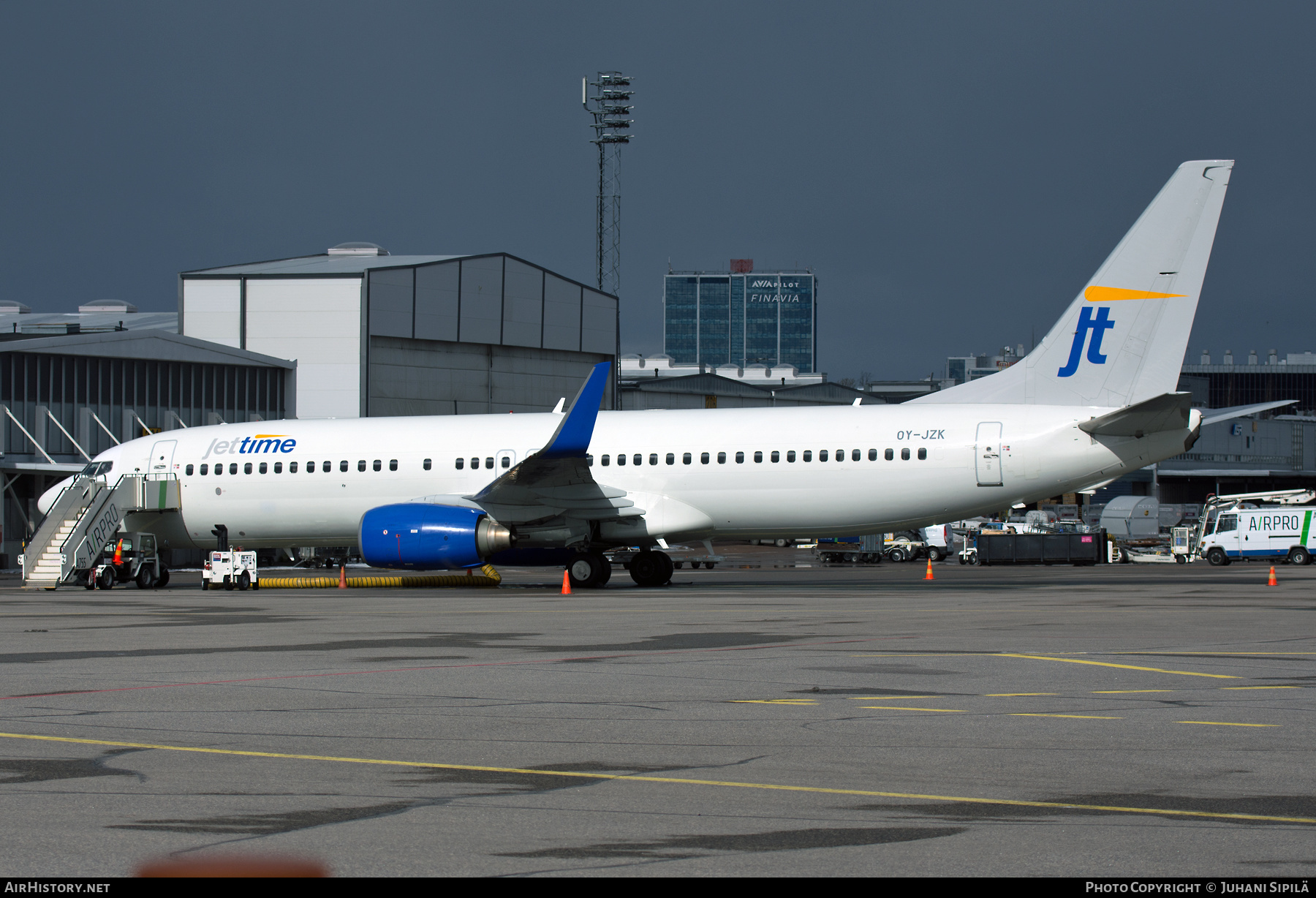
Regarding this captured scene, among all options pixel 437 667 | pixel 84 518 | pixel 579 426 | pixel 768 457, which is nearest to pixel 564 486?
pixel 579 426

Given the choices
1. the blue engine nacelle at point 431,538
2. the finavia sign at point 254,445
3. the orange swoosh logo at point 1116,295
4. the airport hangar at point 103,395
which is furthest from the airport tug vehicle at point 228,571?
the orange swoosh logo at point 1116,295

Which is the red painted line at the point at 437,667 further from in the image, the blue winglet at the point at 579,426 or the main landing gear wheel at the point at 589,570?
the main landing gear wheel at the point at 589,570

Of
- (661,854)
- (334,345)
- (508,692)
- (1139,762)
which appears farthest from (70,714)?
(334,345)

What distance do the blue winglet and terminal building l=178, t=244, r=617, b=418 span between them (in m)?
26.6

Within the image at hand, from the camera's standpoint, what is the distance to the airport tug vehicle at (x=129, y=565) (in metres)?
29.1

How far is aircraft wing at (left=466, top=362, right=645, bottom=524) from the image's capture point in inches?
968

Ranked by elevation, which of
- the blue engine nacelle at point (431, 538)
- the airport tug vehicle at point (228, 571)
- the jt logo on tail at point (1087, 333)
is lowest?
the airport tug vehicle at point (228, 571)

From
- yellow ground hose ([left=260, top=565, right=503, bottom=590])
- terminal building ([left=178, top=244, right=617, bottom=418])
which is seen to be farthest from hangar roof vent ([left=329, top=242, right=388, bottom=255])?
yellow ground hose ([left=260, top=565, right=503, bottom=590])

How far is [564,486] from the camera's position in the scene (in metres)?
26.1

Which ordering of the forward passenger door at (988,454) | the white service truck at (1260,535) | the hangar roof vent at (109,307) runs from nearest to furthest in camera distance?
the forward passenger door at (988,454) < the white service truck at (1260,535) < the hangar roof vent at (109,307)

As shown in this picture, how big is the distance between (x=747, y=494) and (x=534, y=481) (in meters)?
4.25

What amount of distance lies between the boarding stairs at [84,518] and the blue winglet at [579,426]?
34.2 feet

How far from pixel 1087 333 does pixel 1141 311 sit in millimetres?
1063

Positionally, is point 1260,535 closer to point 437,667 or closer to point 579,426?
point 579,426
